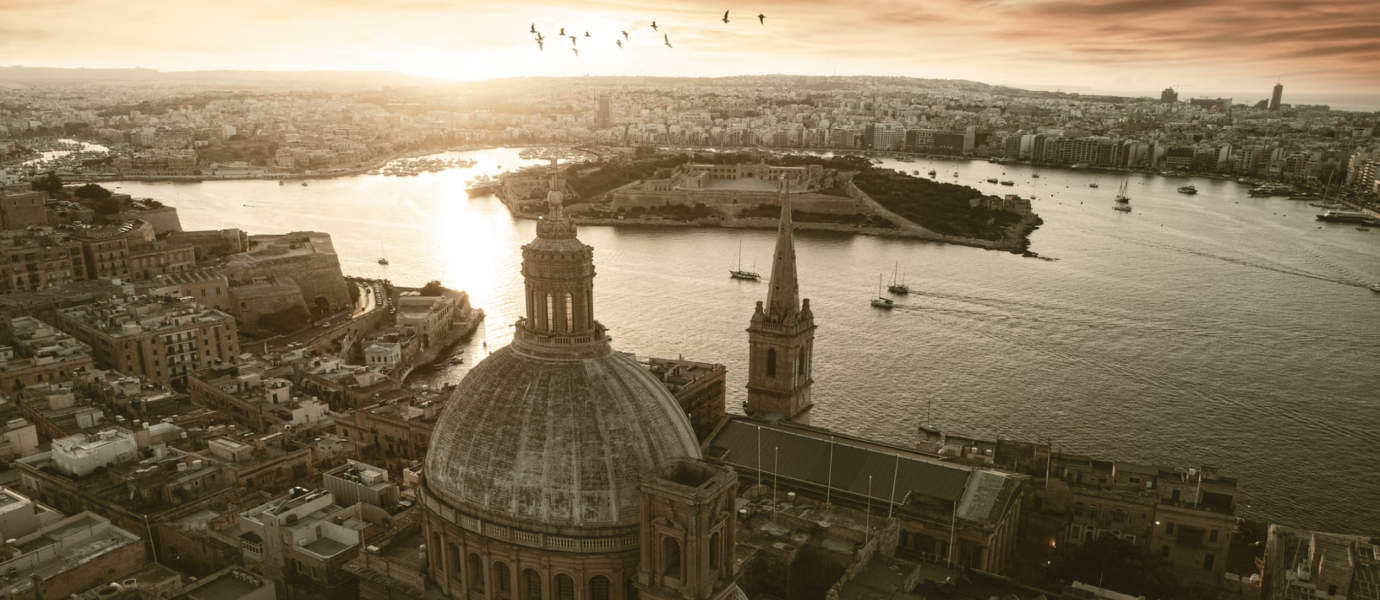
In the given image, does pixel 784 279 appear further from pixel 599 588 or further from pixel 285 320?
pixel 285 320

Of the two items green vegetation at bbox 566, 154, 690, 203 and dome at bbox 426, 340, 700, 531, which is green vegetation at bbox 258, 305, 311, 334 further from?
green vegetation at bbox 566, 154, 690, 203

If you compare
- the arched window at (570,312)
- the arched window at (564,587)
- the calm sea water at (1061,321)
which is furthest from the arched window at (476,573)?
the calm sea water at (1061,321)

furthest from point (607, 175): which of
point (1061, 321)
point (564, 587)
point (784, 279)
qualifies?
point (564, 587)

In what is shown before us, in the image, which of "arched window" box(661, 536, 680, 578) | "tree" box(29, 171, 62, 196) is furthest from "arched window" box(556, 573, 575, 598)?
"tree" box(29, 171, 62, 196)

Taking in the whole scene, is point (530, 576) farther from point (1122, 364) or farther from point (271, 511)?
point (1122, 364)

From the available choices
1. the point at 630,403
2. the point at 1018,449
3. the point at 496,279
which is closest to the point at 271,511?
the point at 630,403

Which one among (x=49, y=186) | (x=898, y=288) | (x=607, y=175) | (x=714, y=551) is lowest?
(x=898, y=288)
